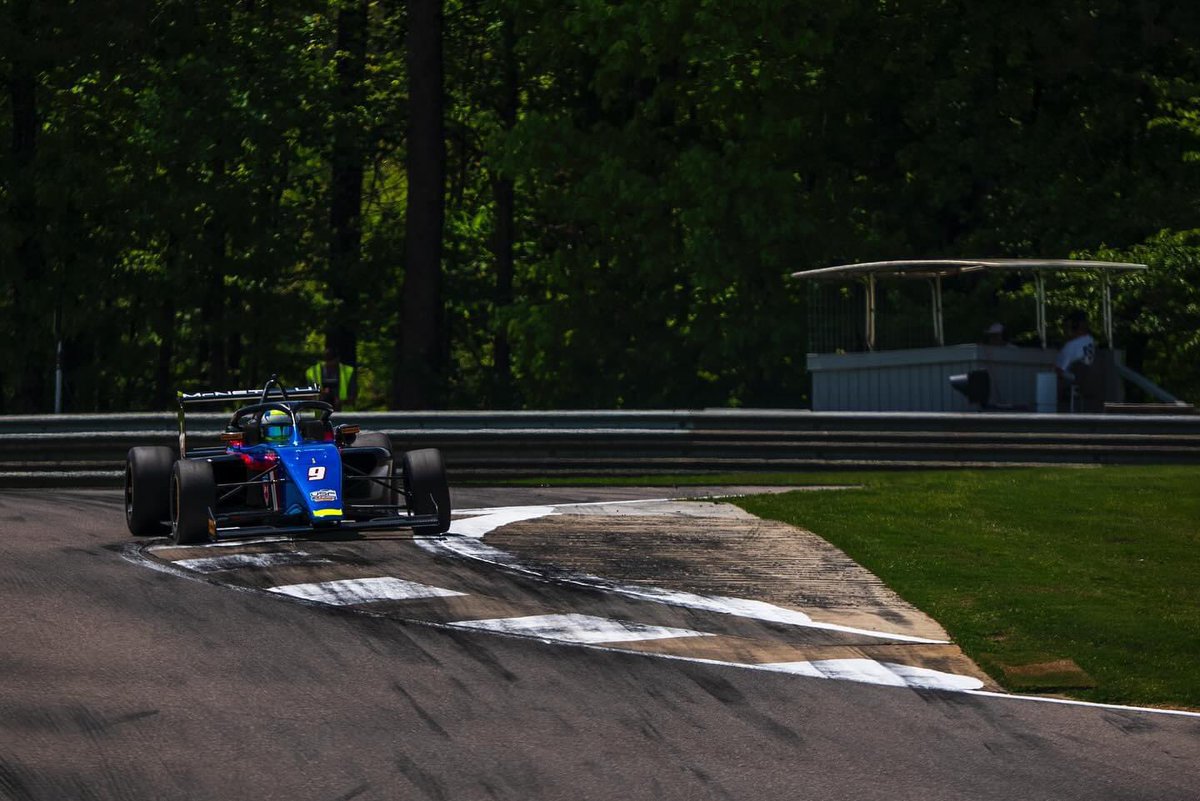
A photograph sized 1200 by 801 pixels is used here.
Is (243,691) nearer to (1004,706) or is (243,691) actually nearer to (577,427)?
(1004,706)

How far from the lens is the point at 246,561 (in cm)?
1288

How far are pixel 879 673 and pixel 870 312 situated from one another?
16.1m

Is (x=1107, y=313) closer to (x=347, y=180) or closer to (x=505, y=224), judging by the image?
(x=505, y=224)

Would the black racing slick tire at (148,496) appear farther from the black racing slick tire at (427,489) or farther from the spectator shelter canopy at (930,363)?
the spectator shelter canopy at (930,363)

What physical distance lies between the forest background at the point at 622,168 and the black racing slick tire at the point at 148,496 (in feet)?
48.5

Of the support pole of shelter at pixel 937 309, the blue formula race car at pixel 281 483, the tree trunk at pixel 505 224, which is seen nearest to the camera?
the blue formula race car at pixel 281 483

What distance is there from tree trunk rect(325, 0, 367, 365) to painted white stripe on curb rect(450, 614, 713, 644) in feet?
84.6

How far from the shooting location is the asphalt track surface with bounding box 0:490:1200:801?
732 cm

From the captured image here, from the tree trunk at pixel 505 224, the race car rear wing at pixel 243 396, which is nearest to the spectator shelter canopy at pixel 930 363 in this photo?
the race car rear wing at pixel 243 396

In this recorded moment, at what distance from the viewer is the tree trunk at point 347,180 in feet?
121

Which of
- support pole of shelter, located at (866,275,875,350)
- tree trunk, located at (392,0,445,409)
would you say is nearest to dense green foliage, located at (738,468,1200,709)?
support pole of shelter, located at (866,275,875,350)

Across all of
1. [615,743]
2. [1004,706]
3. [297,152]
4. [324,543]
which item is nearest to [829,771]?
[615,743]

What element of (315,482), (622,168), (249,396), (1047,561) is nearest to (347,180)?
(622,168)

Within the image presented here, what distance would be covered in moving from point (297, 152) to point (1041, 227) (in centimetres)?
1473
